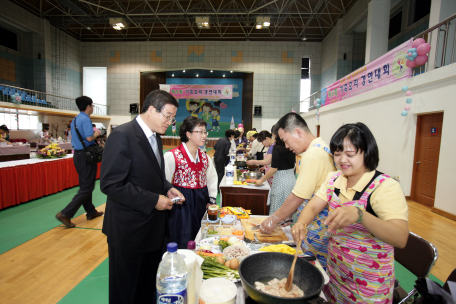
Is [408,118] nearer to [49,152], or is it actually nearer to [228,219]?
[228,219]

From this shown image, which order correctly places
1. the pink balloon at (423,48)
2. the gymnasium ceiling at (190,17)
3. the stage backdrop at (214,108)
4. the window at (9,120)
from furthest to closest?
the stage backdrop at (214,108), the window at (9,120), the gymnasium ceiling at (190,17), the pink balloon at (423,48)

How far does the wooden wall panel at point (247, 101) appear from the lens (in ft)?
48.8

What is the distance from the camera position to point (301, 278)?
0.99 meters

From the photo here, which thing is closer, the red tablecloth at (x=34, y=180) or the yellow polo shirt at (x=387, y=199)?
the yellow polo shirt at (x=387, y=199)

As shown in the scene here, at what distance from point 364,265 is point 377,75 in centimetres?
699

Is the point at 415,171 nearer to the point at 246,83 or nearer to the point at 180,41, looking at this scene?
the point at 246,83

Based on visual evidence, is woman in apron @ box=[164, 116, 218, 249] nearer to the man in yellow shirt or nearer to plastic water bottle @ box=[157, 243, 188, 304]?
the man in yellow shirt

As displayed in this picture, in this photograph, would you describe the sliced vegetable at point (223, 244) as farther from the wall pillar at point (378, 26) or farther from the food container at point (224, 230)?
the wall pillar at point (378, 26)

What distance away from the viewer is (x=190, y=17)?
12359 millimetres

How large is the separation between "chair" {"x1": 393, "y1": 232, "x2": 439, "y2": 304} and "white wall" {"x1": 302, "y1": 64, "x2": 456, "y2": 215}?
4.11m

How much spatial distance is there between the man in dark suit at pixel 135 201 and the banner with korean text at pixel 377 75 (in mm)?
6005

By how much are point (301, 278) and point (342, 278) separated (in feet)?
1.21

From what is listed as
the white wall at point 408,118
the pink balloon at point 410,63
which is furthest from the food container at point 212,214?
the pink balloon at point 410,63

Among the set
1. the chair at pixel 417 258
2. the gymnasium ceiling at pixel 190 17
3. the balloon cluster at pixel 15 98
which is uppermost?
the gymnasium ceiling at pixel 190 17
